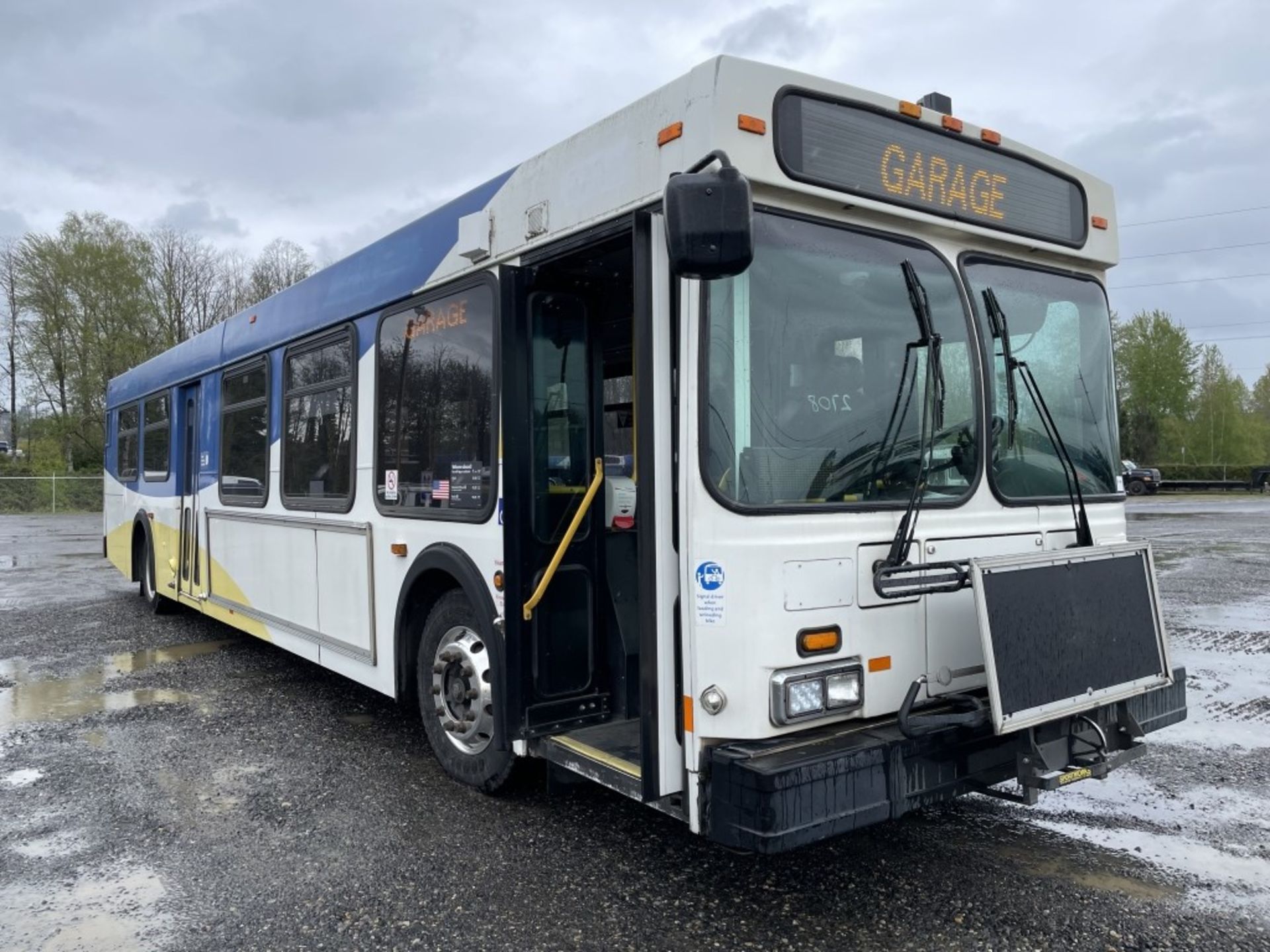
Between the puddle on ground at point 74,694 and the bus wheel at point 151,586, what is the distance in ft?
6.97

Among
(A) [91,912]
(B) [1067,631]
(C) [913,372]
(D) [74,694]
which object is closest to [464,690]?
(A) [91,912]

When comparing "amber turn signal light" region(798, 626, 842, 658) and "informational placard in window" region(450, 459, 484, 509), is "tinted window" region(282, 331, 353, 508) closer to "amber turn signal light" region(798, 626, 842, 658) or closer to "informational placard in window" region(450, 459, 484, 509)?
"informational placard in window" region(450, 459, 484, 509)

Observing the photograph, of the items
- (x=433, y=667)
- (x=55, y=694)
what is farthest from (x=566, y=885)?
(x=55, y=694)

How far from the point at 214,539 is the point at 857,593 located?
6.39m

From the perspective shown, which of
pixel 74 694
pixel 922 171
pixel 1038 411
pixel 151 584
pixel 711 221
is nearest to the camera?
pixel 711 221

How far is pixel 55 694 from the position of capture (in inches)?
270

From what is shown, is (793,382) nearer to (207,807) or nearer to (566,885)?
(566,885)

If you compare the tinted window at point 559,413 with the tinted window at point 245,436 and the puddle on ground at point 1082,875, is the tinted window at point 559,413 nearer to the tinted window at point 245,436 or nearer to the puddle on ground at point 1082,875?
the puddle on ground at point 1082,875

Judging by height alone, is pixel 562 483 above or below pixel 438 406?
below

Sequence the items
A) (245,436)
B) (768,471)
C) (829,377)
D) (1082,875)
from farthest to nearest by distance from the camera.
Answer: (245,436) → (1082,875) → (829,377) → (768,471)

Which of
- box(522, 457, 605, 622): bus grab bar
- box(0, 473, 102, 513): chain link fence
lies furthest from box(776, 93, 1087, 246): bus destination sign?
box(0, 473, 102, 513): chain link fence

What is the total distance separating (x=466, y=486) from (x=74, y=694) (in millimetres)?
4330

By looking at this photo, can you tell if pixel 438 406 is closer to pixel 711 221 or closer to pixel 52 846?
pixel 711 221

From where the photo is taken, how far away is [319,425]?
595 cm
